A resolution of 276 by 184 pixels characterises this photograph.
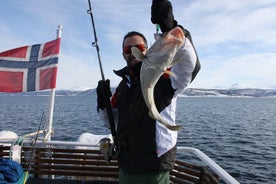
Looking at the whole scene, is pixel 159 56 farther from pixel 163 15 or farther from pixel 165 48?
pixel 163 15

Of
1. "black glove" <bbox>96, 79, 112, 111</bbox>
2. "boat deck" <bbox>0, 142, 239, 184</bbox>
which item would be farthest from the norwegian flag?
"black glove" <bbox>96, 79, 112, 111</bbox>

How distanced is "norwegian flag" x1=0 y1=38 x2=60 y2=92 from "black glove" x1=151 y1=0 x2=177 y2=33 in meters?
5.92

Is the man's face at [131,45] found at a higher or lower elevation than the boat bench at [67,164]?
higher

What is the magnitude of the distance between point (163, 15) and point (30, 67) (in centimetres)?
687

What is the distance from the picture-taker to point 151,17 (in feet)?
7.51

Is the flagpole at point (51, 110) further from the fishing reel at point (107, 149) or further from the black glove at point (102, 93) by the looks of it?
the black glove at point (102, 93)

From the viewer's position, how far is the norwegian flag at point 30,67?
777cm

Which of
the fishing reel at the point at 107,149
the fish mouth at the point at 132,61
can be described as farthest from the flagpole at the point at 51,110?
the fish mouth at the point at 132,61

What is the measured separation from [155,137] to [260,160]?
1752 centimetres

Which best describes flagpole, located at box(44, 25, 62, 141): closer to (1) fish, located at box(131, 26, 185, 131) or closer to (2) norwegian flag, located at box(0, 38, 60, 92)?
(2) norwegian flag, located at box(0, 38, 60, 92)

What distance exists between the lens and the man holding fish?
2.24 m

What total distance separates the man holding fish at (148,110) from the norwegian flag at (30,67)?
5.07 m

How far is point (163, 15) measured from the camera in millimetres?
2174

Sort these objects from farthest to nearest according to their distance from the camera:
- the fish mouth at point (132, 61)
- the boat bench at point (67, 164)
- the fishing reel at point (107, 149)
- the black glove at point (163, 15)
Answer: the boat bench at point (67, 164), the fishing reel at point (107, 149), the fish mouth at point (132, 61), the black glove at point (163, 15)
